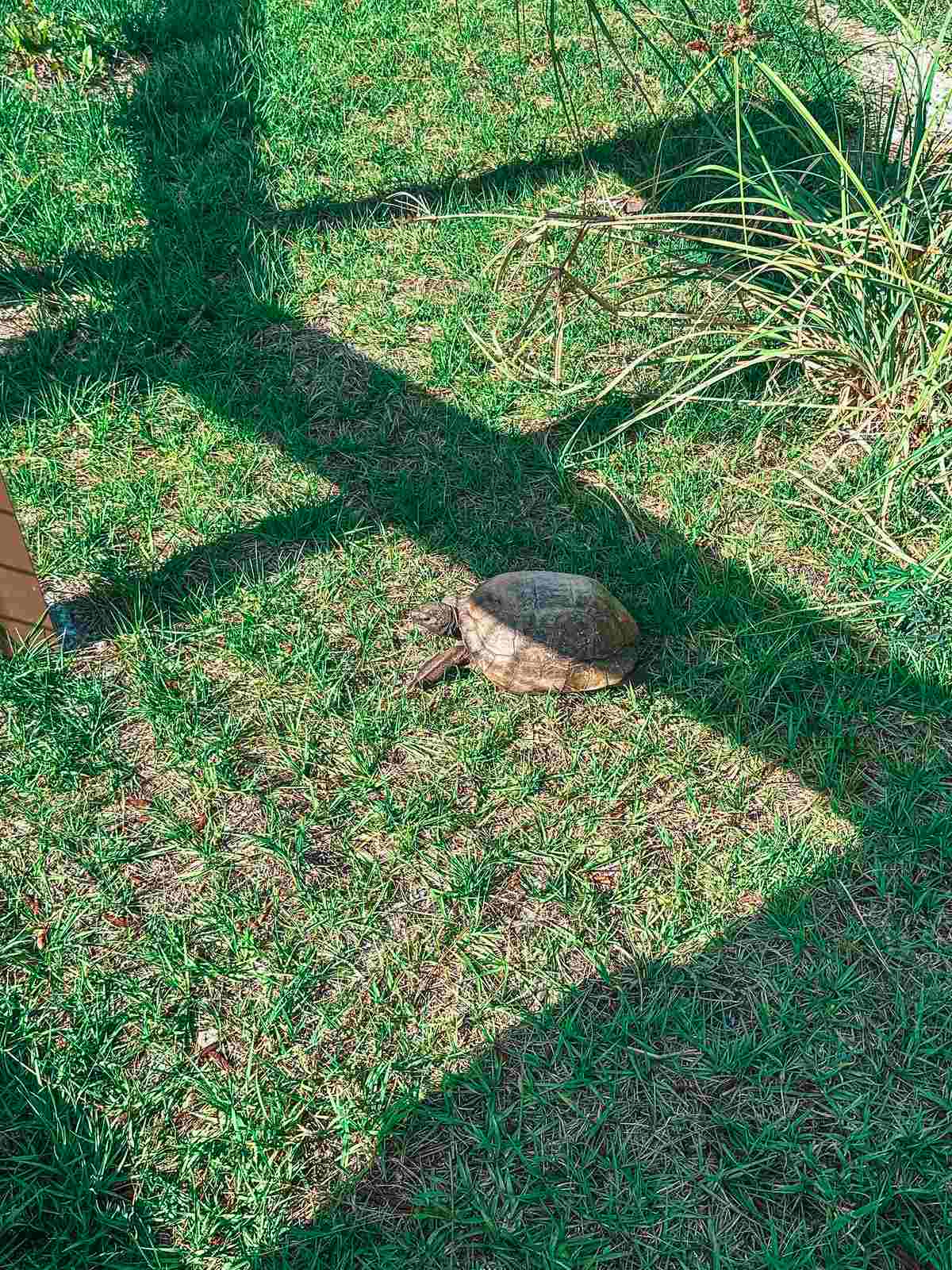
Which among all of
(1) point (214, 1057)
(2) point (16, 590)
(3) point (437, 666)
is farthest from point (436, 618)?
(1) point (214, 1057)

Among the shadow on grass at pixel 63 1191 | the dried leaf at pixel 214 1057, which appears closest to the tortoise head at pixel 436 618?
the dried leaf at pixel 214 1057

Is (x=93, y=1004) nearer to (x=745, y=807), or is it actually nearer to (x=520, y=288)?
(x=745, y=807)

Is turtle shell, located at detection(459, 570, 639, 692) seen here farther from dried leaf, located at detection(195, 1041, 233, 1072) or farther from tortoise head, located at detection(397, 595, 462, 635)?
dried leaf, located at detection(195, 1041, 233, 1072)

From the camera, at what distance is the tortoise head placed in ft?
10.8

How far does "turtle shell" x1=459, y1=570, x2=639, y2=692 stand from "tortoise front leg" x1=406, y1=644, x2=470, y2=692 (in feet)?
0.17

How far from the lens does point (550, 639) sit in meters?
3.10

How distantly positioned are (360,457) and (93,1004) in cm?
235

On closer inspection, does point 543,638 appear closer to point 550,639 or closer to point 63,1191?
point 550,639

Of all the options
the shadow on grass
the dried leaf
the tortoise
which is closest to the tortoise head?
the tortoise

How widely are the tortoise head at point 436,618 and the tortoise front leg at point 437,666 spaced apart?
10cm

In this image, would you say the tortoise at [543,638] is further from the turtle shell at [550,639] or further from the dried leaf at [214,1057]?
the dried leaf at [214,1057]

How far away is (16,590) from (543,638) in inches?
69.4

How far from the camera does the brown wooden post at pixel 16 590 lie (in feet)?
9.55

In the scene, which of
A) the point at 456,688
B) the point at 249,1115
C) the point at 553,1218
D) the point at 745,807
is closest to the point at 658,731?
the point at 745,807
